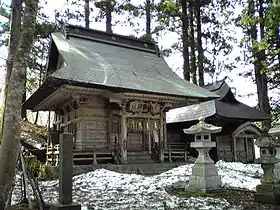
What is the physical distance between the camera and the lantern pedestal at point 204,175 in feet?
26.4

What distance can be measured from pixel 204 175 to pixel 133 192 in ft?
6.91

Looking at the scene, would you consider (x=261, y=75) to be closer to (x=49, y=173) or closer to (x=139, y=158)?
(x=139, y=158)

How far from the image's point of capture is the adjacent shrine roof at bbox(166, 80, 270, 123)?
18.2 m

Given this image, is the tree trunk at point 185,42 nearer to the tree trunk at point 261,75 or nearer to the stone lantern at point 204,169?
the tree trunk at point 261,75

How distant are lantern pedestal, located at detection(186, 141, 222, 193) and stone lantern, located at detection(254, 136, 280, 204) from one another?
157 cm

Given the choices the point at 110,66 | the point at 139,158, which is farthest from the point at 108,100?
the point at 139,158

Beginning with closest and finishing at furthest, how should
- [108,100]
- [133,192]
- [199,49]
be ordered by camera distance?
[133,192]
[108,100]
[199,49]

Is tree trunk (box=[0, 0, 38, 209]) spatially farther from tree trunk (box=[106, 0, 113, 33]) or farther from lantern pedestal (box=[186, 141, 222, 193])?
tree trunk (box=[106, 0, 113, 33])

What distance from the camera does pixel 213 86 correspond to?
855 inches

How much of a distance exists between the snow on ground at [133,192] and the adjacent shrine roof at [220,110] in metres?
7.39

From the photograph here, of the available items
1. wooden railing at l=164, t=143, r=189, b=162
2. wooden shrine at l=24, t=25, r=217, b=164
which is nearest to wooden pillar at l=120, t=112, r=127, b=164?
wooden shrine at l=24, t=25, r=217, b=164

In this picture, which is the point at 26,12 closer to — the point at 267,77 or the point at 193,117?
the point at 193,117

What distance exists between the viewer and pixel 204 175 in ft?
26.7

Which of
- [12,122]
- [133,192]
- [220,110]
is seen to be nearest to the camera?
[12,122]
